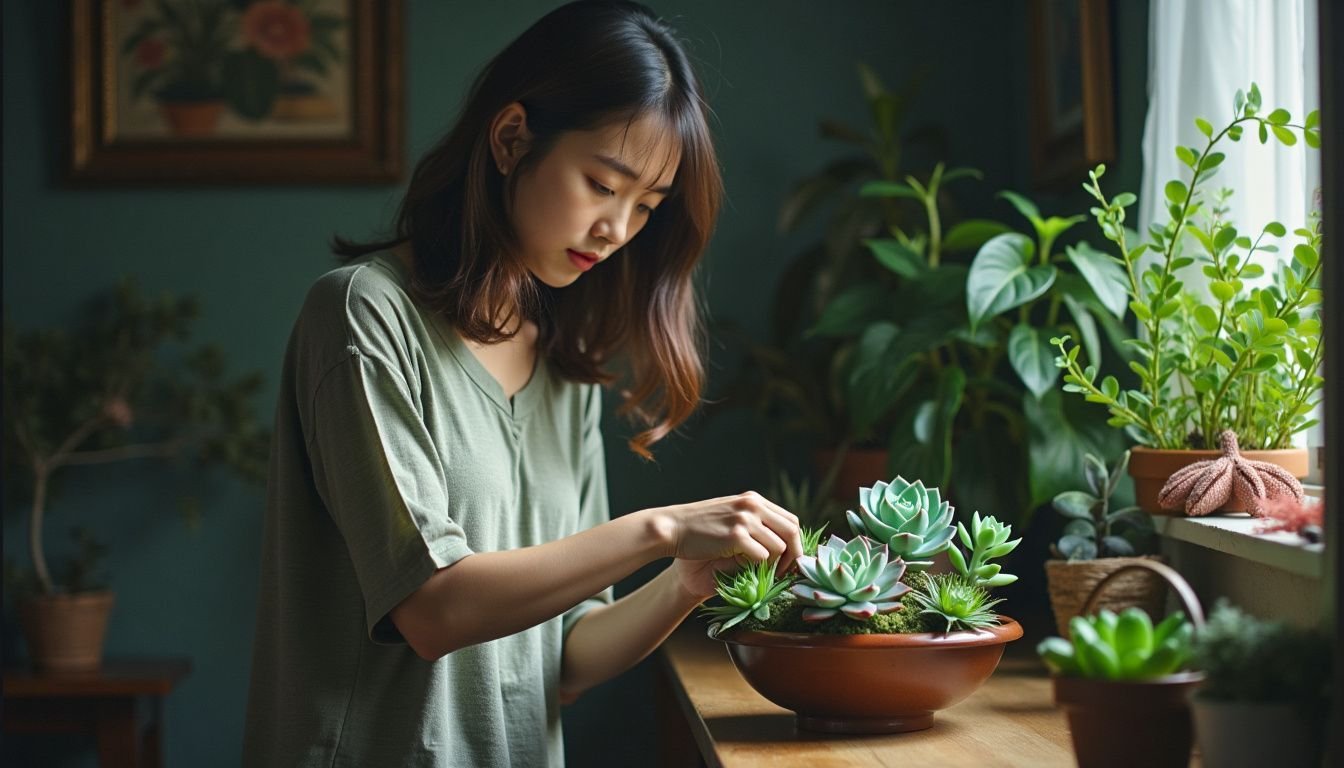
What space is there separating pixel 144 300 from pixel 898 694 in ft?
7.01

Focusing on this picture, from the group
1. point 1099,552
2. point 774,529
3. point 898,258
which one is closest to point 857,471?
point 898,258

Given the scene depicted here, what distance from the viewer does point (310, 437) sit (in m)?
1.29

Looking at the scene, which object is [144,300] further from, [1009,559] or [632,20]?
[1009,559]

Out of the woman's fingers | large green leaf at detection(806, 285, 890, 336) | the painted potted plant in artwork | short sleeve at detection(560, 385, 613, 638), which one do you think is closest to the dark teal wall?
the painted potted plant in artwork

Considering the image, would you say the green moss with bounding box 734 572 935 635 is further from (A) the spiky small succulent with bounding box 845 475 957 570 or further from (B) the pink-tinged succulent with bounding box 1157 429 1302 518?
(B) the pink-tinged succulent with bounding box 1157 429 1302 518

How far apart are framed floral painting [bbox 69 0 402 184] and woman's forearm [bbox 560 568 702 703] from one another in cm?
142

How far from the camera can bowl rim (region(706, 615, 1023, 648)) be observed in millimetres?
1097

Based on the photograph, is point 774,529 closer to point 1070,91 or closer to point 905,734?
point 905,734

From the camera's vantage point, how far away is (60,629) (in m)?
2.44

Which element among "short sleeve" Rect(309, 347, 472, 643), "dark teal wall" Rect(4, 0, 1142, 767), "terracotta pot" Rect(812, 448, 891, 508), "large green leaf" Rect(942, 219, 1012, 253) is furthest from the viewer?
"dark teal wall" Rect(4, 0, 1142, 767)

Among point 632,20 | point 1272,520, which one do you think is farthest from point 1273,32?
point 632,20

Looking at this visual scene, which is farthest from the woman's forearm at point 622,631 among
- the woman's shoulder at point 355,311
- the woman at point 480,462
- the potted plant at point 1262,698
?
the potted plant at point 1262,698

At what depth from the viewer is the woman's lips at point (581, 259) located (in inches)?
58.1

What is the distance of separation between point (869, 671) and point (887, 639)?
0.04m
